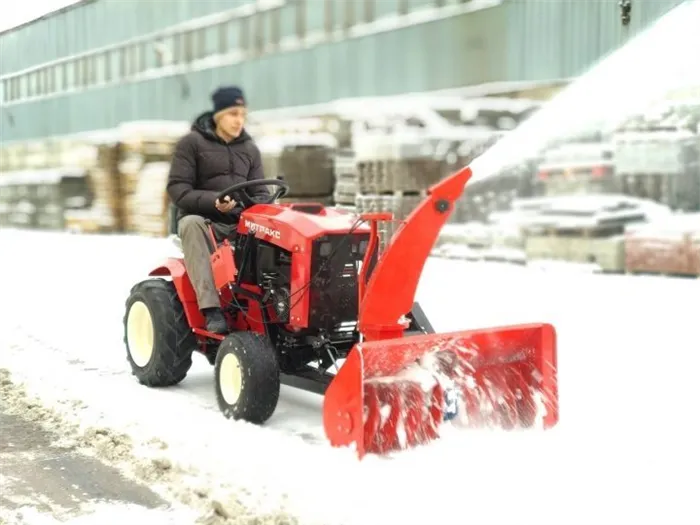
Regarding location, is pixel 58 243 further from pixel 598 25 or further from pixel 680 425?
pixel 680 425

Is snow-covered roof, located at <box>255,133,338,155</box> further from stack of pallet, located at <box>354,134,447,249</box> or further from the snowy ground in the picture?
the snowy ground

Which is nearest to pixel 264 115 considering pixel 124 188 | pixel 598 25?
pixel 124 188

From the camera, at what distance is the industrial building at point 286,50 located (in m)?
10.7

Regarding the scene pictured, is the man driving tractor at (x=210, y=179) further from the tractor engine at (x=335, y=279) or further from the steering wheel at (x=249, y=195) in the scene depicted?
the tractor engine at (x=335, y=279)

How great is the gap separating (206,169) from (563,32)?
6.46m

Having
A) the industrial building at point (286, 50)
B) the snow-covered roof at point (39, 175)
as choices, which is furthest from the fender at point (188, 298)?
the snow-covered roof at point (39, 175)

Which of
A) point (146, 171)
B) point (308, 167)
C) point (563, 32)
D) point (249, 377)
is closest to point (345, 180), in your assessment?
point (308, 167)

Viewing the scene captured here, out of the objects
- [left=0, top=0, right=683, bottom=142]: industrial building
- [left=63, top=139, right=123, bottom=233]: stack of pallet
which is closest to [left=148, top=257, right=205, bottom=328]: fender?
[left=0, top=0, right=683, bottom=142]: industrial building

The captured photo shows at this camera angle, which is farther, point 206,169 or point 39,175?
point 39,175

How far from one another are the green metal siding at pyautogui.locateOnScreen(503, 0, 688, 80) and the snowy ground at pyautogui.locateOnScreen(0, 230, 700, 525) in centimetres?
333

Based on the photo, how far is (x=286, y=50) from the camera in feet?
48.1

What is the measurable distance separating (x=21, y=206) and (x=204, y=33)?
385 inches

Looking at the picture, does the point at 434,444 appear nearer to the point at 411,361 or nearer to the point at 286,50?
the point at 411,361

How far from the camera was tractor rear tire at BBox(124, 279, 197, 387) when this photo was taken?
215 inches
